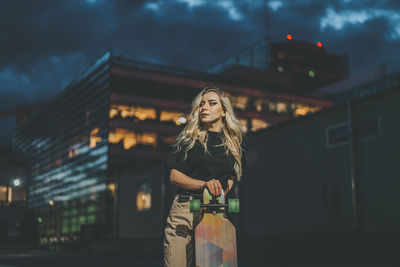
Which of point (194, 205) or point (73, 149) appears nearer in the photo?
point (194, 205)

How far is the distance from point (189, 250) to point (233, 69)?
78469mm

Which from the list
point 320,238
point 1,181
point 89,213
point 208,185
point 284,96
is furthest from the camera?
point 284,96

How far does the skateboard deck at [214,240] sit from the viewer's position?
3211 mm

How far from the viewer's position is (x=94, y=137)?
70.8 meters

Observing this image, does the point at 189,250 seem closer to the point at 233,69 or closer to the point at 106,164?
the point at 106,164

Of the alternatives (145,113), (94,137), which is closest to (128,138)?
(145,113)

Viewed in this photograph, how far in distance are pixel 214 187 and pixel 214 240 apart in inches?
13.1

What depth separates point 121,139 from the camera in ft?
218

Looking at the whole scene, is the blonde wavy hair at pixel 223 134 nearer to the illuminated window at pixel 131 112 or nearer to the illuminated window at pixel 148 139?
the illuminated window at pixel 131 112

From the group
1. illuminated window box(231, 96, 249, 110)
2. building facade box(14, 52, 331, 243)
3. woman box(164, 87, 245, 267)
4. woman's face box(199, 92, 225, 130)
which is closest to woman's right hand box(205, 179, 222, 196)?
woman box(164, 87, 245, 267)

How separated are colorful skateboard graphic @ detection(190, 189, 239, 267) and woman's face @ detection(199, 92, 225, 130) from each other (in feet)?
1.80

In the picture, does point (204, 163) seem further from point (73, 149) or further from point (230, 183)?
point (73, 149)

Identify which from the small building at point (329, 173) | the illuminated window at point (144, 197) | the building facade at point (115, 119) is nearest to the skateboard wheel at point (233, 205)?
the small building at point (329, 173)

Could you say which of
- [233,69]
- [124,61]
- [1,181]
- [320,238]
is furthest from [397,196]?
[233,69]
